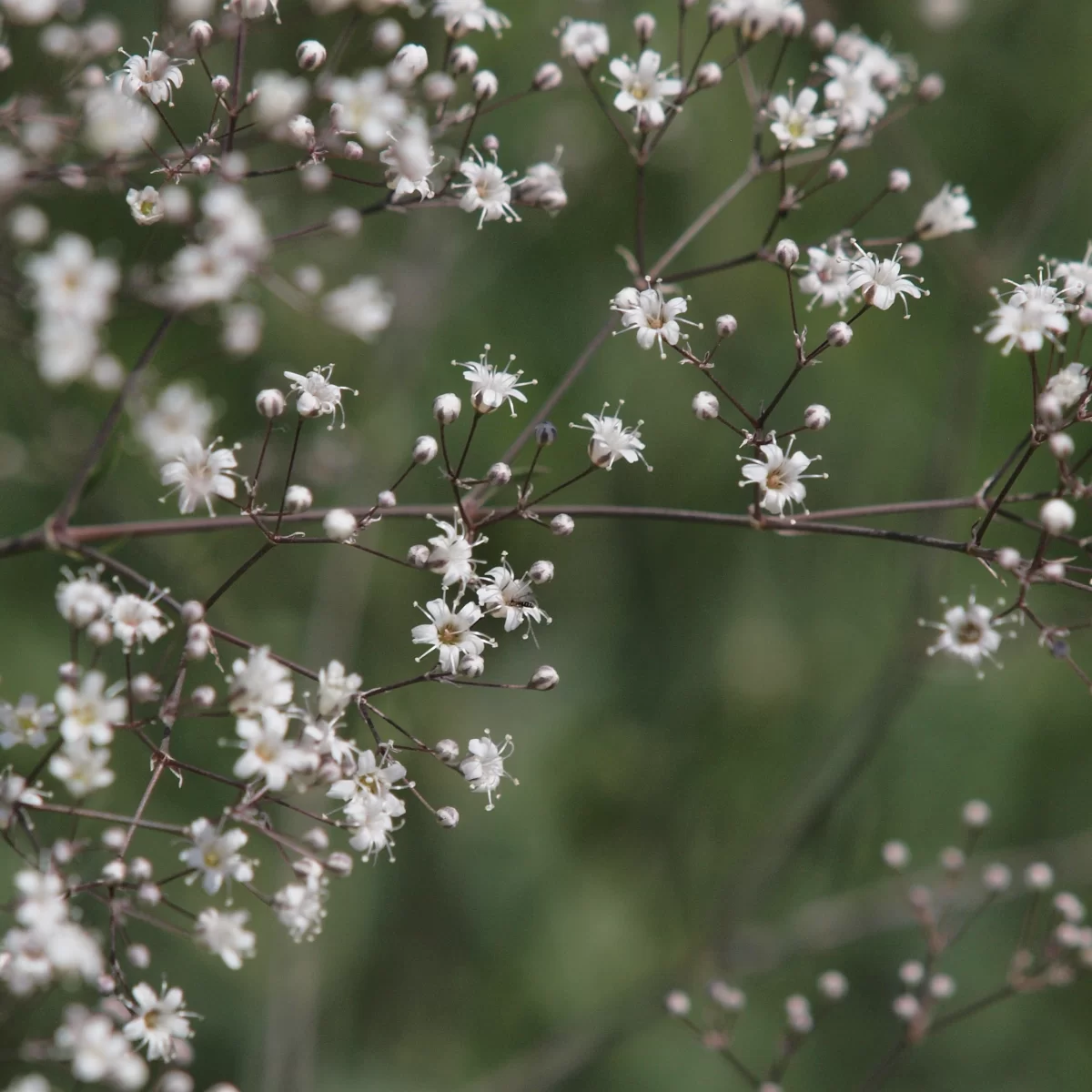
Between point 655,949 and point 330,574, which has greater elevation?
point 330,574

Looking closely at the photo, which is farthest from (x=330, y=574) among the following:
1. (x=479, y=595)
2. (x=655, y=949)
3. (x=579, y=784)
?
(x=479, y=595)

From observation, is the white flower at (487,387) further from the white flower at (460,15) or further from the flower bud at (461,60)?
the white flower at (460,15)

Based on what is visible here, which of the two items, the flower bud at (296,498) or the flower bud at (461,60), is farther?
Result: the flower bud at (461,60)

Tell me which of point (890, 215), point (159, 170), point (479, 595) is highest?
point (890, 215)

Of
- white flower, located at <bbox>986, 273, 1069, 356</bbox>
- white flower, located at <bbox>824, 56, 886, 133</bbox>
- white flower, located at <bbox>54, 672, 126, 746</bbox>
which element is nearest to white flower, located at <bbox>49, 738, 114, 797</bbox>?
white flower, located at <bbox>54, 672, 126, 746</bbox>

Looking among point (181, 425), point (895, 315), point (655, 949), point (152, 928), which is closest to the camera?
point (181, 425)

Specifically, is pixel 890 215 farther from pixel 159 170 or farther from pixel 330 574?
pixel 159 170

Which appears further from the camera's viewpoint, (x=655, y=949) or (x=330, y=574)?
(x=655, y=949)

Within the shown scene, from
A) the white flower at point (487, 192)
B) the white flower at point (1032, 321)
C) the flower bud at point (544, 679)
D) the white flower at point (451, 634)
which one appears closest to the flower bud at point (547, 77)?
the white flower at point (487, 192)
